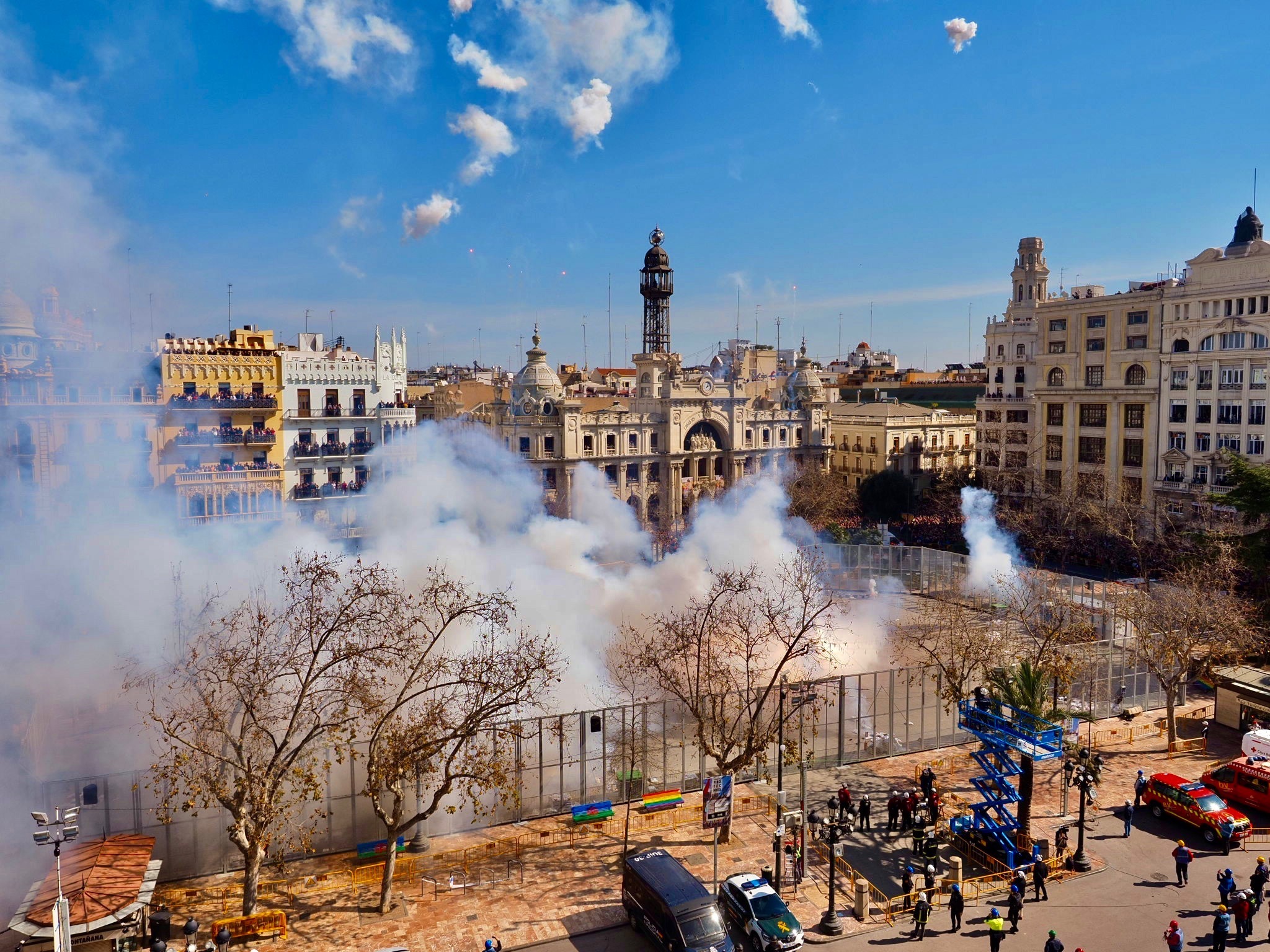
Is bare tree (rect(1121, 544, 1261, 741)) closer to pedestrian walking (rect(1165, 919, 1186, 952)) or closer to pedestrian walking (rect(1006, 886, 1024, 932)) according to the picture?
pedestrian walking (rect(1165, 919, 1186, 952))

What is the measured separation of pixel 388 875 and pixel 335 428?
2900 centimetres

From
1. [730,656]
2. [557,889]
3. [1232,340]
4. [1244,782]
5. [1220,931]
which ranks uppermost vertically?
[1232,340]

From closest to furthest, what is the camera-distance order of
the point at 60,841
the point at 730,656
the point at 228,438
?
the point at 60,841 < the point at 730,656 < the point at 228,438

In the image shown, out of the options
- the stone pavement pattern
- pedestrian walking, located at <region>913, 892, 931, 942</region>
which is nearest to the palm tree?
the stone pavement pattern

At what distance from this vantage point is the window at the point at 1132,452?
60.6 metres

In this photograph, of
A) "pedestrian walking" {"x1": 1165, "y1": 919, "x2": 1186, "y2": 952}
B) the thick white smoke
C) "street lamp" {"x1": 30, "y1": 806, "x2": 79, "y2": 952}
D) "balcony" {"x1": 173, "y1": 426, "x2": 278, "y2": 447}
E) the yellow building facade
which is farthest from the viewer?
the thick white smoke

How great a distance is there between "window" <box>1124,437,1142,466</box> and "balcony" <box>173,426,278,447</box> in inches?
2105

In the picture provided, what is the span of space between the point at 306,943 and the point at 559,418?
5335 cm

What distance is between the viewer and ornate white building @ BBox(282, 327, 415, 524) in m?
42.7

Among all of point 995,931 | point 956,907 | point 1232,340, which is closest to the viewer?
point 995,931

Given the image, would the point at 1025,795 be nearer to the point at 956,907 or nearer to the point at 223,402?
the point at 956,907

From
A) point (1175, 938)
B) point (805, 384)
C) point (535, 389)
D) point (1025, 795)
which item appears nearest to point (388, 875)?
point (1025, 795)

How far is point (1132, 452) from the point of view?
61031 millimetres

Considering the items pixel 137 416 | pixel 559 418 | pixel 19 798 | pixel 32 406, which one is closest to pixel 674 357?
pixel 559 418
